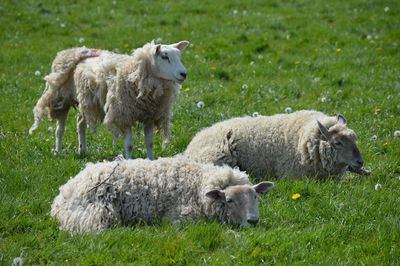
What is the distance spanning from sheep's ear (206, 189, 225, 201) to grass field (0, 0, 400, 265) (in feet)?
0.91

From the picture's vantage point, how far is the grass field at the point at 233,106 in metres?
4.94

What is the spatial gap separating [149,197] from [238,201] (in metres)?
0.82

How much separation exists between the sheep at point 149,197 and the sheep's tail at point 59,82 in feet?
9.46

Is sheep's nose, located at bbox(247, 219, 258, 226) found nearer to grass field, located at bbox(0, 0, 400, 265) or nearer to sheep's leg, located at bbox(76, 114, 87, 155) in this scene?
grass field, located at bbox(0, 0, 400, 265)

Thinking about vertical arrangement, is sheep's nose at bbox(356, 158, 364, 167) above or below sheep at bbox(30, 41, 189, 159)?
below

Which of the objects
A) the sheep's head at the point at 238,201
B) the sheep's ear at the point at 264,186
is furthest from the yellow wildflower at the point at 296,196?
the sheep's head at the point at 238,201

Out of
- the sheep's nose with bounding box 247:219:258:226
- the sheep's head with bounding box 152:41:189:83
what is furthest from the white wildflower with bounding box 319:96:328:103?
the sheep's nose with bounding box 247:219:258:226

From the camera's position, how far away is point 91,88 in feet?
26.3

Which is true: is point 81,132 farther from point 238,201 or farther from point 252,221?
point 252,221

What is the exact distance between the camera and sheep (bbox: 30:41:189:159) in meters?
7.55

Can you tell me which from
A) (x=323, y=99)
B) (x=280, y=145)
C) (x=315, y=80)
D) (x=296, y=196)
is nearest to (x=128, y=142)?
(x=280, y=145)

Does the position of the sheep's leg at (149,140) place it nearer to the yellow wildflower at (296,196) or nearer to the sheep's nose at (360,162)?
the yellow wildflower at (296,196)

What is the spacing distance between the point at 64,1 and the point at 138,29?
3.63 meters

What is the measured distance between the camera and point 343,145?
738cm
